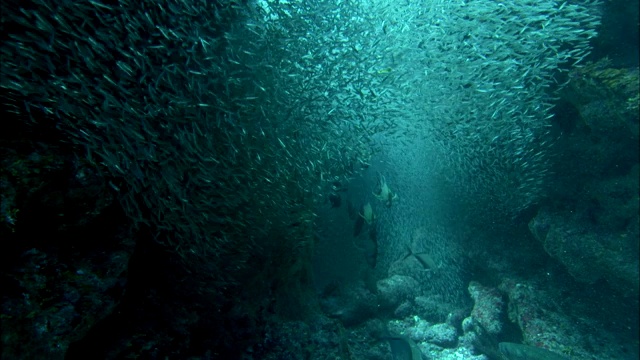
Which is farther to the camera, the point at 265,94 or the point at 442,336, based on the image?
the point at 442,336

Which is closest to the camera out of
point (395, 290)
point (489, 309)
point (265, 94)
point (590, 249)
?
point (265, 94)

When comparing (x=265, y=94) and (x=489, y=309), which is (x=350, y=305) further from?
(x=265, y=94)

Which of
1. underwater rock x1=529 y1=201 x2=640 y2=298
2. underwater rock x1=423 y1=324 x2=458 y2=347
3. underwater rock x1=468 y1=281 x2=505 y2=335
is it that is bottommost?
underwater rock x1=423 y1=324 x2=458 y2=347

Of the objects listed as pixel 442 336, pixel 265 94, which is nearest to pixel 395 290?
pixel 442 336

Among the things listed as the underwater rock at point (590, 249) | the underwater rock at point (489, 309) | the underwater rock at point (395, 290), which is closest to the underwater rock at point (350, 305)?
the underwater rock at point (395, 290)

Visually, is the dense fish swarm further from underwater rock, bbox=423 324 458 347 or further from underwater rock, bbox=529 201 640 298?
underwater rock, bbox=423 324 458 347

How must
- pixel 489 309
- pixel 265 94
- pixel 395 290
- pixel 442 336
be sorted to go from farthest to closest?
pixel 395 290
pixel 442 336
pixel 489 309
pixel 265 94

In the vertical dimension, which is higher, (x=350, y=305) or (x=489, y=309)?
(x=489, y=309)

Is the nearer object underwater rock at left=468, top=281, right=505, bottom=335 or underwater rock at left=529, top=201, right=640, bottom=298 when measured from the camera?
underwater rock at left=529, top=201, right=640, bottom=298

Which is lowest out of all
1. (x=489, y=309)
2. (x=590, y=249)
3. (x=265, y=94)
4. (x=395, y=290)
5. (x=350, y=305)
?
(x=350, y=305)

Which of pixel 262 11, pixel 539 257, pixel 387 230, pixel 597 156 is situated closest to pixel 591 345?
pixel 539 257

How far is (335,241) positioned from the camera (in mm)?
12031

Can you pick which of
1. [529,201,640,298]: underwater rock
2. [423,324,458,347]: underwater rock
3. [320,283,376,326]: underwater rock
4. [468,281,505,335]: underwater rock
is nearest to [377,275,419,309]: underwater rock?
[423,324,458,347]: underwater rock

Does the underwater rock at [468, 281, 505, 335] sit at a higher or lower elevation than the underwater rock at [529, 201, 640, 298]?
lower
